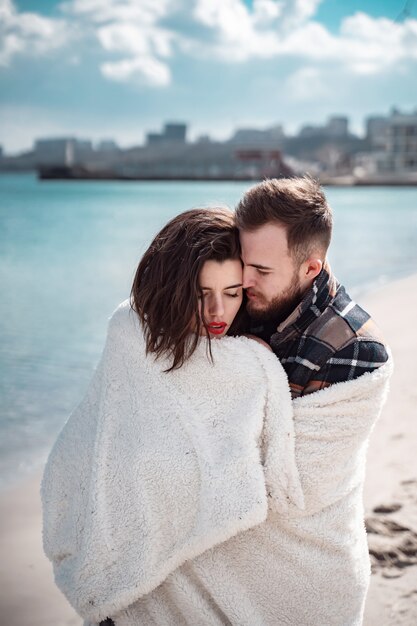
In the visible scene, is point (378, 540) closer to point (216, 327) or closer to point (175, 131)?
point (216, 327)

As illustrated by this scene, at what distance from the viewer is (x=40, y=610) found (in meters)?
2.94

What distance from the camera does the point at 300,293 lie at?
2154 mm

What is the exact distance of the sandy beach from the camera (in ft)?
9.09

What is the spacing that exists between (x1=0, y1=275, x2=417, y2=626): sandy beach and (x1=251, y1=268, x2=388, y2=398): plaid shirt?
3.74 ft

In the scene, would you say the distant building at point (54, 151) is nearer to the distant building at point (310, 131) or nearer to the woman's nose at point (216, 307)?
the distant building at point (310, 131)

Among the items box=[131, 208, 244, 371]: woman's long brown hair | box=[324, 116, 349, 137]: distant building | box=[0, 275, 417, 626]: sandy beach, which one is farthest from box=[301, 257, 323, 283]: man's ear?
box=[324, 116, 349, 137]: distant building

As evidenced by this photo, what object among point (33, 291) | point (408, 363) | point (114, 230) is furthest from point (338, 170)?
point (408, 363)

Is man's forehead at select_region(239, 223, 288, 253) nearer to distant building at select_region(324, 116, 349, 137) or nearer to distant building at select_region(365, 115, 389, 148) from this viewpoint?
distant building at select_region(365, 115, 389, 148)

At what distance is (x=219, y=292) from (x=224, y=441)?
1.30ft

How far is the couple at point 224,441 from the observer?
1.88 metres

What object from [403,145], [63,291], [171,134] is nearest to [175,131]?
[171,134]

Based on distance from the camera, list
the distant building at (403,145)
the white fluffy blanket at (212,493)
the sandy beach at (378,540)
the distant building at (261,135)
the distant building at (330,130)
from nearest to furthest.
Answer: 1. the white fluffy blanket at (212,493)
2. the sandy beach at (378,540)
3. the distant building at (403,145)
4. the distant building at (261,135)
5. the distant building at (330,130)

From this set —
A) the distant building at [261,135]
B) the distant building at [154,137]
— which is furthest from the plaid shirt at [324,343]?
the distant building at [154,137]

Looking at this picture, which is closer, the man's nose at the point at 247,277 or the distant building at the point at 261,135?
the man's nose at the point at 247,277
